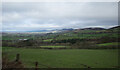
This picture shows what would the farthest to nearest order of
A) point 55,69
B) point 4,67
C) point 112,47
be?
point 112,47 → point 55,69 → point 4,67

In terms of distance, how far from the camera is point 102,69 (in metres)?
9.97

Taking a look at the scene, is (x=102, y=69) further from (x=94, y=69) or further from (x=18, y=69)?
(x=18, y=69)

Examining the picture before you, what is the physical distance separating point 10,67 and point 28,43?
28853mm

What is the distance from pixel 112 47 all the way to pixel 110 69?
18269mm

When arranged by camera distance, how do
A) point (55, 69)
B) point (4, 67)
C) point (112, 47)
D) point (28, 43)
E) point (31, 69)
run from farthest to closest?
1. point (28, 43)
2. point (112, 47)
3. point (55, 69)
4. point (31, 69)
5. point (4, 67)

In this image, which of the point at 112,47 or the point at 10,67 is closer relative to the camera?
the point at 10,67

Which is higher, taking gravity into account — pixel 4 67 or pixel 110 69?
pixel 4 67

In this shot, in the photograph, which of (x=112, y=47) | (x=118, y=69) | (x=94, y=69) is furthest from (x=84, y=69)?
(x=112, y=47)

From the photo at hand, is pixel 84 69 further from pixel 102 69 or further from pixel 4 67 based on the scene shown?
pixel 4 67

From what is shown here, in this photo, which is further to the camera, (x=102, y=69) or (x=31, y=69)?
(x=102, y=69)

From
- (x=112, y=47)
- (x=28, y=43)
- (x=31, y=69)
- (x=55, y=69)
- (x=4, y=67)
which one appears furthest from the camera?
(x=28, y=43)

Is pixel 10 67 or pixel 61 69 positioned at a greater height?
pixel 10 67

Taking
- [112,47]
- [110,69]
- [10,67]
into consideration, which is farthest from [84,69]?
[112,47]

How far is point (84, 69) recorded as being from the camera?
9.84 m
